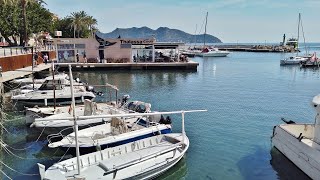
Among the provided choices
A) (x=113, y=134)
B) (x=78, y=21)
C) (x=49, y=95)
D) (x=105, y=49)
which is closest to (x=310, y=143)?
(x=113, y=134)

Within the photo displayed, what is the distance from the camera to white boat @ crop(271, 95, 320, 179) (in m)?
14.4

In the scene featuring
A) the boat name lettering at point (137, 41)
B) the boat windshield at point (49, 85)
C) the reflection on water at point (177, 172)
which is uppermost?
the boat name lettering at point (137, 41)

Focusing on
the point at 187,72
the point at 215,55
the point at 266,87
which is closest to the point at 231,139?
the point at 266,87

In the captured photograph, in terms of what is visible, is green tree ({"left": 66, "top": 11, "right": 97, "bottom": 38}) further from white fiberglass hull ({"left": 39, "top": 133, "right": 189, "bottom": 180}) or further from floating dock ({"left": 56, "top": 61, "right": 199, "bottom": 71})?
white fiberglass hull ({"left": 39, "top": 133, "right": 189, "bottom": 180})

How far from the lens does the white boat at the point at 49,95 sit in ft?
95.6

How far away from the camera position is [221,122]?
25969mm

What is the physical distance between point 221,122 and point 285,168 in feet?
31.2

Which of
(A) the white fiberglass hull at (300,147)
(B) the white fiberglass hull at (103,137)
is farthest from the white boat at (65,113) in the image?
(A) the white fiberglass hull at (300,147)

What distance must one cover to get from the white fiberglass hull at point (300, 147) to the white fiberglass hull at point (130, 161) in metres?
5.23

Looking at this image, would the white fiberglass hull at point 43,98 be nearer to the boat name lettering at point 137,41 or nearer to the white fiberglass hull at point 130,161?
the white fiberglass hull at point 130,161

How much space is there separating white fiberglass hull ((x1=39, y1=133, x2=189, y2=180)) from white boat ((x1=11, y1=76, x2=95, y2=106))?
552 inches

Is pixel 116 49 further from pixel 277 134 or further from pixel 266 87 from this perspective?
pixel 277 134

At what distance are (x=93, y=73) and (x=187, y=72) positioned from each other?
1739cm

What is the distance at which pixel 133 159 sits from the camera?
48.6 ft
